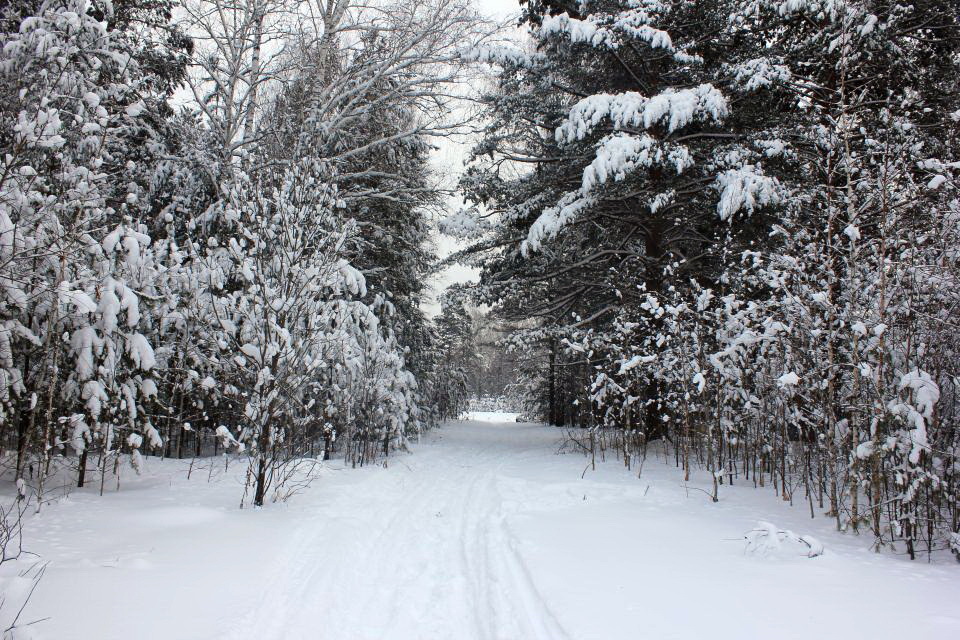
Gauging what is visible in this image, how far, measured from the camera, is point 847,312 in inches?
182

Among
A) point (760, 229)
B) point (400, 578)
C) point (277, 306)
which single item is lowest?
point (400, 578)

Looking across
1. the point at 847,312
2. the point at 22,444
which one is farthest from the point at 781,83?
the point at 22,444

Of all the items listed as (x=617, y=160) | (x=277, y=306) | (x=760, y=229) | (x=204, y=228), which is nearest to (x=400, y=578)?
(x=277, y=306)

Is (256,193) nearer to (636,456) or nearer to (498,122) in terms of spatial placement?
(498,122)

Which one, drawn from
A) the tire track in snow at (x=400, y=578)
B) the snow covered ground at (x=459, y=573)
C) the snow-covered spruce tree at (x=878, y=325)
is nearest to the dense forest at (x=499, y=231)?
the snow-covered spruce tree at (x=878, y=325)

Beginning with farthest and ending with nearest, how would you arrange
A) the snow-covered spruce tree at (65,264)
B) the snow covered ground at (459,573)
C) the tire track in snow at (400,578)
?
the snow-covered spruce tree at (65,264) → the tire track in snow at (400,578) → the snow covered ground at (459,573)

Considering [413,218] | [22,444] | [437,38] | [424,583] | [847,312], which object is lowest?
[424,583]

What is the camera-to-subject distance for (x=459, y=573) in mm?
4113

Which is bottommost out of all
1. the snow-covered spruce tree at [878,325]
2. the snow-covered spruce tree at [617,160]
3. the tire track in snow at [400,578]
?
the tire track in snow at [400,578]

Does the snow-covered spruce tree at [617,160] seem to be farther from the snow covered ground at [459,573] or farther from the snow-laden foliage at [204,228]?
the snow covered ground at [459,573]

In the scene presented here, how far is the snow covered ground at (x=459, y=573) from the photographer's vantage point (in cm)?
296

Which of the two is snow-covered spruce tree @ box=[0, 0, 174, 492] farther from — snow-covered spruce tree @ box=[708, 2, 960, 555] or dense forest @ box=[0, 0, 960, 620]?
snow-covered spruce tree @ box=[708, 2, 960, 555]

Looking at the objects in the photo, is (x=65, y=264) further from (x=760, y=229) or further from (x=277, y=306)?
(x=760, y=229)

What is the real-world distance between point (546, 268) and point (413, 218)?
4905 millimetres
